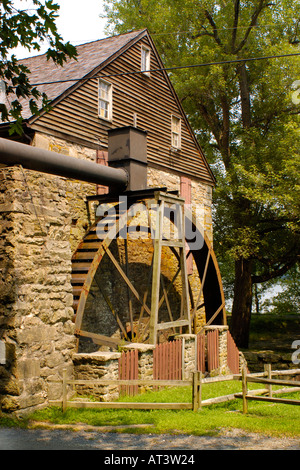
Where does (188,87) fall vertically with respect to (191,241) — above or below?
above

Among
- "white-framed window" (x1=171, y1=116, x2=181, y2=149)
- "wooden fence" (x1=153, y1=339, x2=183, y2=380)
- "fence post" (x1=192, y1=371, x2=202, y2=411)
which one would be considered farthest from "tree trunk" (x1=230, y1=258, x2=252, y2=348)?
"fence post" (x1=192, y1=371, x2=202, y2=411)

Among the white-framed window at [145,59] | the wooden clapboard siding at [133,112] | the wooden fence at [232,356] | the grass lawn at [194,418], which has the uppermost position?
the white-framed window at [145,59]

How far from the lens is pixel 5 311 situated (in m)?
7.63

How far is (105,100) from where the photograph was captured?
13.8 metres

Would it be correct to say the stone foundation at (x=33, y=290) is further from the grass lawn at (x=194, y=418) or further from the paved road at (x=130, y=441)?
the paved road at (x=130, y=441)

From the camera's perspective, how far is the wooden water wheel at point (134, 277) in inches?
427

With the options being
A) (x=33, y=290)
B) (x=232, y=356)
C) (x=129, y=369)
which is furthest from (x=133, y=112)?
(x=33, y=290)

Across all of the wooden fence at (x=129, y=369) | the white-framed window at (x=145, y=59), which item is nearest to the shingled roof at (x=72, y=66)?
the white-framed window at (x=145, y=59)

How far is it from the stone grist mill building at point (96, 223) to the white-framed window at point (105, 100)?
0.03 meters

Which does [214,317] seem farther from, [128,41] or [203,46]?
[203,46]

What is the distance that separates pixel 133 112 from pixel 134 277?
4675 mm

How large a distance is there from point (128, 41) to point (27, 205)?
8528 millimetres
